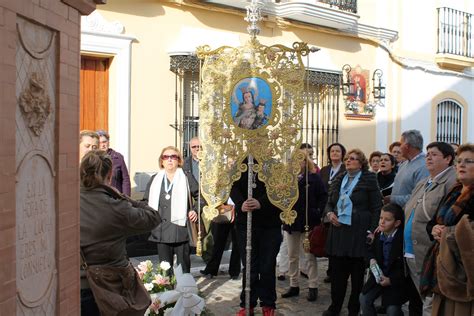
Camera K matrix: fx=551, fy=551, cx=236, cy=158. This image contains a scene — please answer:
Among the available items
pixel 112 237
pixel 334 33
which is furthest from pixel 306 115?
pixel 112 237

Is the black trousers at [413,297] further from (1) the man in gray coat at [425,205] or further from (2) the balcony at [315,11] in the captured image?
(2) the balcony at [315,11]

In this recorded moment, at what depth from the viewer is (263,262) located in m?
5.44

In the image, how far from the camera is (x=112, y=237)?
3465mm

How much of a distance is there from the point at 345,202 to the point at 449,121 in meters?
10.9

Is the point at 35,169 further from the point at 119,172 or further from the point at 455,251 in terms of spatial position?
the point at 119,172

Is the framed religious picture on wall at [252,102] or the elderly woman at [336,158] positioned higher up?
the framed religious picture on wall at [252,102]

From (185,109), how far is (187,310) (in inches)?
236

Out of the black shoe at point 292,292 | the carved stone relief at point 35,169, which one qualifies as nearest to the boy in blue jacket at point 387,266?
the black shoe at point 292,292

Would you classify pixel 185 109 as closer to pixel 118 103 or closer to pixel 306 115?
pixel 118 103

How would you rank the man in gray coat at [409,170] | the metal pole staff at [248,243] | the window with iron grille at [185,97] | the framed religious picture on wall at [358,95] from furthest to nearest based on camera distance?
1. the framed religious picture on wall at [358,95]
2. the window with iron grille at [185,97]
3. the man in gray coat at [409,170]
4. the metal pole staff at [248,243]

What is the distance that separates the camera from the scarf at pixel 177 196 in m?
6.12

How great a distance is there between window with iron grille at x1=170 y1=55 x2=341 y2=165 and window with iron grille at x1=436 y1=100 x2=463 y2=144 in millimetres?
4014

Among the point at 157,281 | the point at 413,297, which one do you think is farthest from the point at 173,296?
the point at 413,297

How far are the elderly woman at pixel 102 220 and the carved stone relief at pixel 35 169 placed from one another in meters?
0.66
